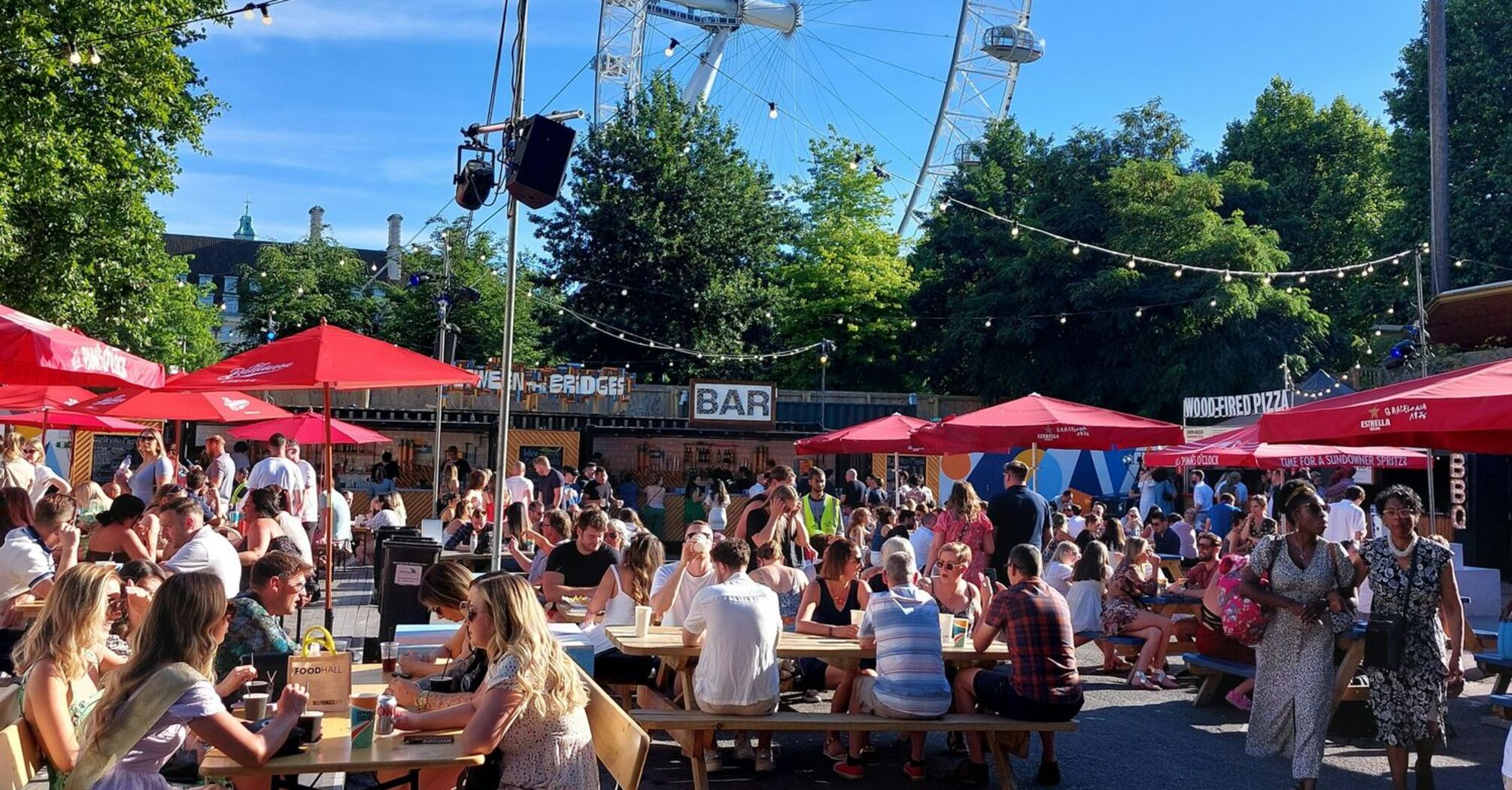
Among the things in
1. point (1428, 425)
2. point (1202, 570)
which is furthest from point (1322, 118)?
point (1428, 425)

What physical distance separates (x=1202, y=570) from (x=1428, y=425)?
4353 mm

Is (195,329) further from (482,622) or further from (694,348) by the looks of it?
(482,622)

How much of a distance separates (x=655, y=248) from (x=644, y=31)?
562 inches

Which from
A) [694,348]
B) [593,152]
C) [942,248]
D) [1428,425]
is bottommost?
[1428,425]

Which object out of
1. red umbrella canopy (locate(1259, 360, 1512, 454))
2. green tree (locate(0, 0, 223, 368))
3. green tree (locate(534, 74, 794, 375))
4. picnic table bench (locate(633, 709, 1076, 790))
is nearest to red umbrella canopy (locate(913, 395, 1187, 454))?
red umbrella canopy (locate(1259, 360, 1512, 454))

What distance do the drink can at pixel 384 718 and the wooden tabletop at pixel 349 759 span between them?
18mm

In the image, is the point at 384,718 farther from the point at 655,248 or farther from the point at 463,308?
the point at 463,308

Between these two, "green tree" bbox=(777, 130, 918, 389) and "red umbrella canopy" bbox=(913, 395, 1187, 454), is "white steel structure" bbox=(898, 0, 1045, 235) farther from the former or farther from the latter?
"red umbrella canopy" bbox=(913, 395, 1187, 454)

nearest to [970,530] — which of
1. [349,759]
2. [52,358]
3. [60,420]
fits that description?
[52,358]

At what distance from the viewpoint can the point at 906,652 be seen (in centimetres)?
629

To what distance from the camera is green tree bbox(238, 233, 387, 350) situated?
4269 centimetres

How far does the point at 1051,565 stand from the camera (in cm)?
1054

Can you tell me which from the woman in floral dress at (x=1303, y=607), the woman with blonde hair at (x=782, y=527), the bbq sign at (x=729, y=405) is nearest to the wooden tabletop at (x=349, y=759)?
the woman in floral dress at (x=1303, y=607)

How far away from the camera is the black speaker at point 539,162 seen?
22.9 feet
